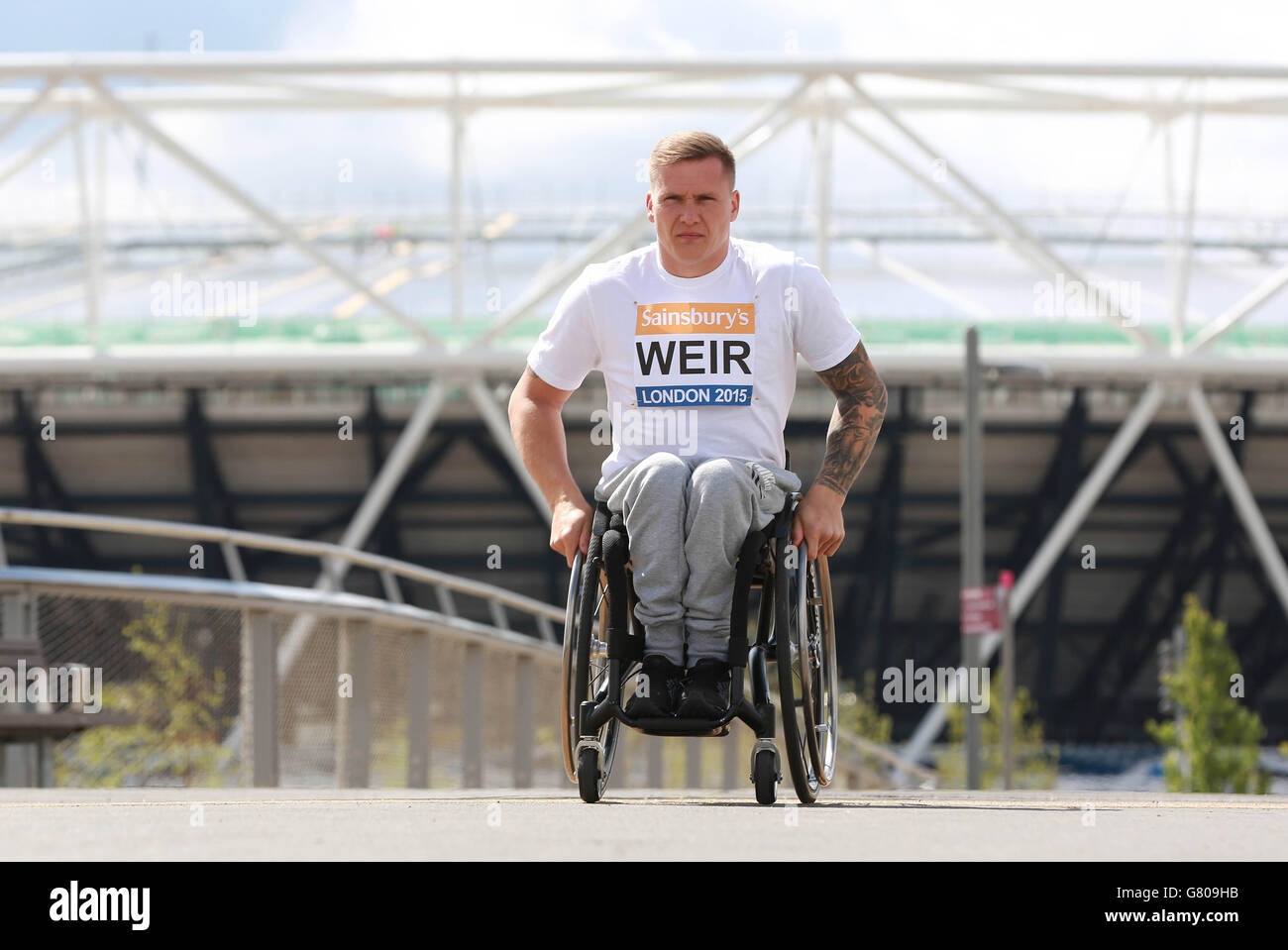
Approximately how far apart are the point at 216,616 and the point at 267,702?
604 millimetres

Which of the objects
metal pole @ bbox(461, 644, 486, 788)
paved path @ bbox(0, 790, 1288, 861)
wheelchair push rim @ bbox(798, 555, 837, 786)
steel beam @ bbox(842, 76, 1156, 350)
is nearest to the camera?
paved path @ bbox(0, 790, 1288, 861)

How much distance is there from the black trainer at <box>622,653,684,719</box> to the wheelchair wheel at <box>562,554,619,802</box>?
0.11m

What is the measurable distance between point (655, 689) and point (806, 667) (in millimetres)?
410

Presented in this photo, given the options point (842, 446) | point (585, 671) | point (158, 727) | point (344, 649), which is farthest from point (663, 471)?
point (344, 649)

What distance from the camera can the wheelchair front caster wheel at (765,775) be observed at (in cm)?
515

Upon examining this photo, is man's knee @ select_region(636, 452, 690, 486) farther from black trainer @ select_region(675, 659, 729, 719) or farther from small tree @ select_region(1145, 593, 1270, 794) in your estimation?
small tree @ select_region(1145, 593, 1270, 794)

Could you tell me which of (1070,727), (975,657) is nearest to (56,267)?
(1070,727)

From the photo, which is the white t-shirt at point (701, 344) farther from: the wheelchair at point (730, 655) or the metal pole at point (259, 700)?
the metal pole at point (259, 700)

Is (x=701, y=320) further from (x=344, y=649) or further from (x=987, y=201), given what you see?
(x=987, y=201)

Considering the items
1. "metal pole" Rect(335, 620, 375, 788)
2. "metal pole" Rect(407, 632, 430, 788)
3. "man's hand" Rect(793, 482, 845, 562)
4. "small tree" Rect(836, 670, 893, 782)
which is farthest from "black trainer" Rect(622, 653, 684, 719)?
"small tree" Rect(836, 670, 893, 782)

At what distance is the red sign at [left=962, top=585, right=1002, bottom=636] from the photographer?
61.2 ft

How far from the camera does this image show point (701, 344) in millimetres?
5258

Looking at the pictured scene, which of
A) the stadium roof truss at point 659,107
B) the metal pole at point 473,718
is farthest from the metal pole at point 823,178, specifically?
the metal pole at point 473,718
